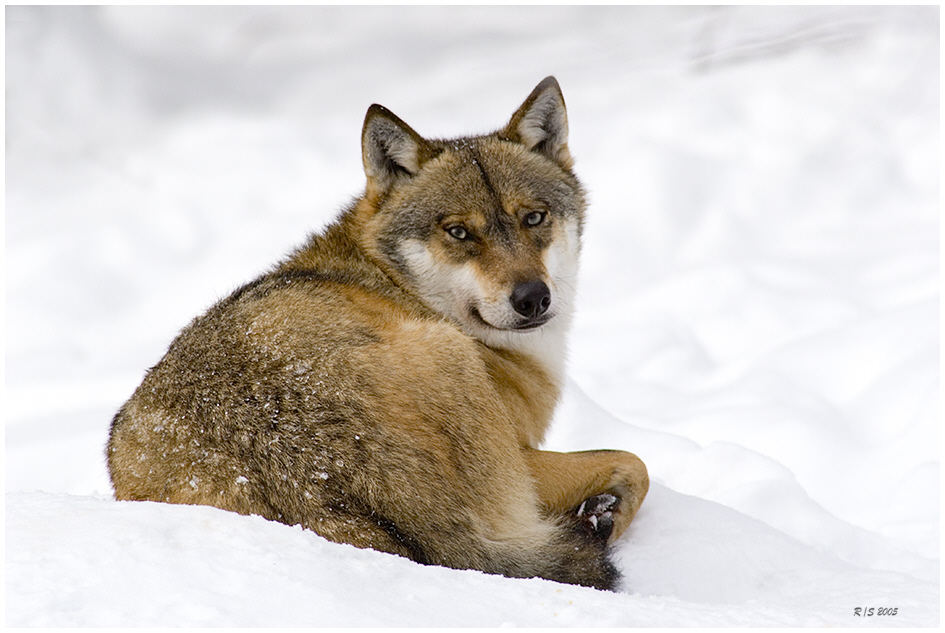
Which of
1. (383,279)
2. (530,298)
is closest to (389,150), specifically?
(383,279)

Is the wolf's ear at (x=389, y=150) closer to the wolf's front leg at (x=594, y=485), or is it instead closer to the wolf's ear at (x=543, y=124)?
the wolf's ear at (x=543, y=124)

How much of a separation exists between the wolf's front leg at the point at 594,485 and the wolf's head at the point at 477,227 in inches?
27.3

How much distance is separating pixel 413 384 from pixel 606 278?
374 inches

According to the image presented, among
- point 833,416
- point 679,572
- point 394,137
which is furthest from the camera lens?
point 833,416

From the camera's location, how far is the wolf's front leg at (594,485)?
15.0 feet

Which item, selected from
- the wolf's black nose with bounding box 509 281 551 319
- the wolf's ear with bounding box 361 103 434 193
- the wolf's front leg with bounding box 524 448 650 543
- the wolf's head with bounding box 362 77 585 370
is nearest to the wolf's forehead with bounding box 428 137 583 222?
the wolf's head with bounding box 362 77 585 370

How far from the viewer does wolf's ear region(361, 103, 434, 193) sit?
5203 millimetres

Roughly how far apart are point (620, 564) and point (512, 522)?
84 cm

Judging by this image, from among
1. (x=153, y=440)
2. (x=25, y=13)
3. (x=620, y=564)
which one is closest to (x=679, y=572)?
(x=620, y=564)

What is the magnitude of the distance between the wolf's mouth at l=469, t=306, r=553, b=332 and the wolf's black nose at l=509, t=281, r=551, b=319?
48 mm

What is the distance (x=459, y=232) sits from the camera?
5043mm

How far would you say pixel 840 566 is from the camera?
490 centimetres

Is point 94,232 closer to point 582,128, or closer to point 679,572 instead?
point 582,128

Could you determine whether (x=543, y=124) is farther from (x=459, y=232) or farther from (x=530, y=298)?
(x=530, y=298)
